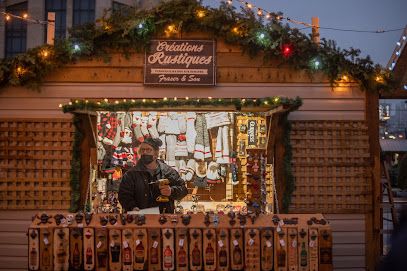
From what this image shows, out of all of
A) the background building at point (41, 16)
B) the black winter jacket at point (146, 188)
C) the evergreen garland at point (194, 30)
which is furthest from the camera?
the background building at point (41, 16)

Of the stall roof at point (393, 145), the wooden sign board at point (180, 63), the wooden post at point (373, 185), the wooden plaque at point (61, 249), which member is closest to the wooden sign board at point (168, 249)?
the wooden plaque at point (61, 249)

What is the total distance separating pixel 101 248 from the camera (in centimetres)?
503

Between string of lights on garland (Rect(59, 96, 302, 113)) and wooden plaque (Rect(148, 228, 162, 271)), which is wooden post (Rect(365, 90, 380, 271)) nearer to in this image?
string of lights on garland (Rect(59, 96, 302, 113))

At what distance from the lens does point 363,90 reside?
23.8 feet

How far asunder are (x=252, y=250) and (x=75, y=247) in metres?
2.21

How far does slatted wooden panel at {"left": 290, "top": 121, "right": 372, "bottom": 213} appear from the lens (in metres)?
7.20

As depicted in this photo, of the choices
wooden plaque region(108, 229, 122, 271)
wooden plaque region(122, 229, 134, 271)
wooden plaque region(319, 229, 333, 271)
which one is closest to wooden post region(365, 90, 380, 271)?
wooden plaque region(319, 229, 333, 271)

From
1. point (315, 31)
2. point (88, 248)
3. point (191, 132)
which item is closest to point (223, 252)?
point (88, 248)

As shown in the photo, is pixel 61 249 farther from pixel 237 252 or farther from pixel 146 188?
pixel 237 252

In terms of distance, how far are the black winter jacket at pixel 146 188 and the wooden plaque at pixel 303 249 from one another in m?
2.26

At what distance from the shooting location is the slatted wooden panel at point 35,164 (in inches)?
284

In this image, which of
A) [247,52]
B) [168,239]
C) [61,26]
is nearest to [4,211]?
[168,239]

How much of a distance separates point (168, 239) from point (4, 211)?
386cm

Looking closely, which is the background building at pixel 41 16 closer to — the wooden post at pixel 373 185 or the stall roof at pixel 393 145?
the wooden post at pixel 373 185
